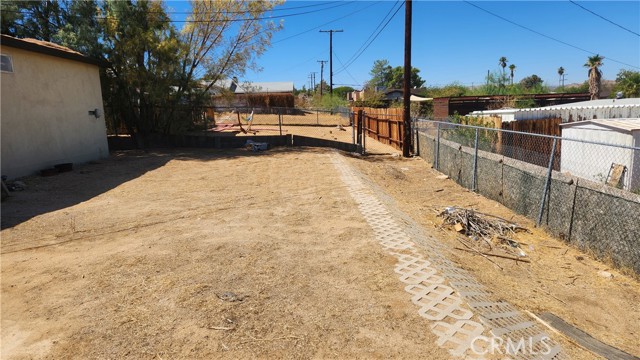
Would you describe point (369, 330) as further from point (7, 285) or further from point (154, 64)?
point (154, 64)

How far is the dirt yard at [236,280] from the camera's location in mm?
3111

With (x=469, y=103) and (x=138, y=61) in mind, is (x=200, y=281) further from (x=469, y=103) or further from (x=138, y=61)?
(x=469, y=103)

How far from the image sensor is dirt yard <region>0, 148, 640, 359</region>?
3.11 m

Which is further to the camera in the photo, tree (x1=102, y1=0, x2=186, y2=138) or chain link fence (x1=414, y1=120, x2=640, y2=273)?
tree (x1=102, y1=0, x2=186, y2=138)

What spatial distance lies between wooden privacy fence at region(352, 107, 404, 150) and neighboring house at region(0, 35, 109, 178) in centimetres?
997

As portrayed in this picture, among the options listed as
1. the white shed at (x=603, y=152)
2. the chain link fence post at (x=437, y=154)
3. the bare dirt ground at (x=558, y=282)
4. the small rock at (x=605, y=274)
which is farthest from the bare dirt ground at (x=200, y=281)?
the white shed at (x=603, y=152)

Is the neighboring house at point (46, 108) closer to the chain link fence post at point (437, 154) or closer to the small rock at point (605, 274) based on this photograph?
the chain link fence post at point (437, 154)

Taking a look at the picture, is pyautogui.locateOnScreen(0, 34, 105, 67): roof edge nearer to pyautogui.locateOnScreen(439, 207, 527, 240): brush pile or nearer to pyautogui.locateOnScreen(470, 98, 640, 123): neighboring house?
pyautogui.locateOnScreen(439, 207, 527, 240): brush pile

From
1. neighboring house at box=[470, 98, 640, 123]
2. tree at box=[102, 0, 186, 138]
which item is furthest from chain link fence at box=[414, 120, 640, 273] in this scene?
tree at box=[102, 0, 186, 138]

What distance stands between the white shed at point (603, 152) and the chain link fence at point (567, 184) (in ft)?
0.07

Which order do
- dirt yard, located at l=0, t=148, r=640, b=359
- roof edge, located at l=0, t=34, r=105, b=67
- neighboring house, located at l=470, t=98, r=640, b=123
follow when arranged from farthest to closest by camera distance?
1. neighboring house, located at l=470, t=98, r=640, b=123
2. roof edge, located at l=0, t=34, r=105, b=67
3. dirt yard, located at l=0, t=148, r=640, b=359

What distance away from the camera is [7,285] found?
425 centimetres

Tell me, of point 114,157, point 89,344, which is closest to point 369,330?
point 89,344

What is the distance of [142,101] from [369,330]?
55.1ft
